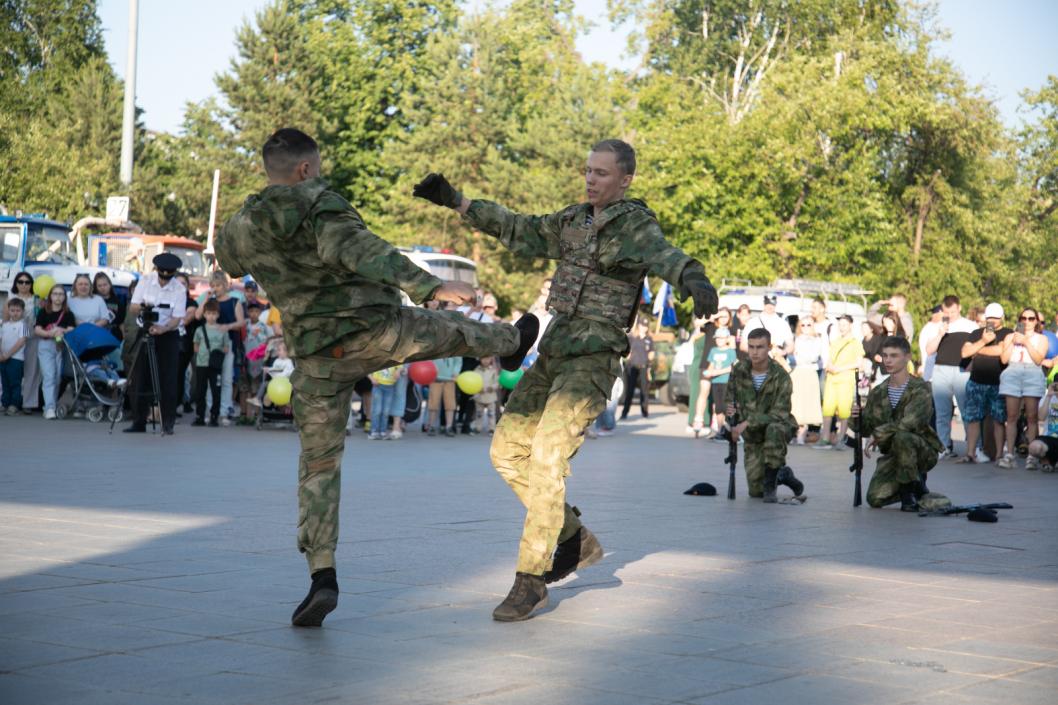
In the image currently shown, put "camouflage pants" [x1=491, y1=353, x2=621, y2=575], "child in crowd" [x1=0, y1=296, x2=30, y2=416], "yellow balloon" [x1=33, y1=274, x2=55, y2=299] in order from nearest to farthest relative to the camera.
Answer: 1. "camouflage pants" [x1=491, y1=353, x2=621, y2=575]
2. "child in crowd" [x1=0, y1=296, x2=30, y2=416]
3. "yellow balloon" [x1=33, y1=274, x2=55, y2=299]

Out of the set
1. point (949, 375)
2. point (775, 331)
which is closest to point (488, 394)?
point (775, 331)

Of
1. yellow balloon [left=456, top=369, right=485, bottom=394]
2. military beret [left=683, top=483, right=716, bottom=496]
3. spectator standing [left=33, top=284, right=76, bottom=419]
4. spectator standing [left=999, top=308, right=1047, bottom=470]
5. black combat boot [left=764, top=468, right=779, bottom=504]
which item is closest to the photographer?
black combat boot [left=764, top=468, right=779, bottom=504]

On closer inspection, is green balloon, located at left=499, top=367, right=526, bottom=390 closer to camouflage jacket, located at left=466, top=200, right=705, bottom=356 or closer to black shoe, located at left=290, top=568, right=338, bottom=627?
camouflage jacket, located at left=466, top=200, right=705, bottom=356

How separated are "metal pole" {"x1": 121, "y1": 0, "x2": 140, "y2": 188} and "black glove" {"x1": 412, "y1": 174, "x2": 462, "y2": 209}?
88.9 ft

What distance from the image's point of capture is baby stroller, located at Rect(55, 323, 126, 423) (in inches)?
755

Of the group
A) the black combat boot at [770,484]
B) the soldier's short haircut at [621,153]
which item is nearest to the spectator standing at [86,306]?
the black combat boot at [770,484]

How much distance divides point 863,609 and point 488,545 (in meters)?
2.56

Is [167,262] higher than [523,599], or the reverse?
[167,262]

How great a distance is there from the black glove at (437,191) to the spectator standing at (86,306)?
14297mm

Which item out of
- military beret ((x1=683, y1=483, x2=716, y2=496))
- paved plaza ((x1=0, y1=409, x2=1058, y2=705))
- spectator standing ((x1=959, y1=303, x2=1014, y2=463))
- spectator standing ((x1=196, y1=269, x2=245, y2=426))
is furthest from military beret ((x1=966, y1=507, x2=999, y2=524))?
spectator standing ((x1=196, y1=269, x2=245, y2=426))

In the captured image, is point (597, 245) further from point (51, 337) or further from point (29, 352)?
point (29, 352)

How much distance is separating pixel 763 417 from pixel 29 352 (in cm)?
1183

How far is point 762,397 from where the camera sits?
12.5m

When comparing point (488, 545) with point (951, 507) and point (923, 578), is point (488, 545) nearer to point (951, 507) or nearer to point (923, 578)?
point (923, 578)
